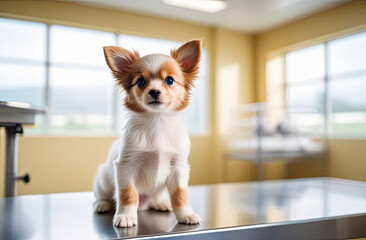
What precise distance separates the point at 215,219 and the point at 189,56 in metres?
0.32

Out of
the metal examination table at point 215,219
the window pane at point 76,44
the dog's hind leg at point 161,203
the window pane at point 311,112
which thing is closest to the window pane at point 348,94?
the window pane at point 311,112

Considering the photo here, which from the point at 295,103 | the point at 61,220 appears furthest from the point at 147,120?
the point at 295,103

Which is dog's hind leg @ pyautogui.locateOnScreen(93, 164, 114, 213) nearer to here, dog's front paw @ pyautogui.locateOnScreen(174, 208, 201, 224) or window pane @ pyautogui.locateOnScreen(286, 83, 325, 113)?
dog's front paw @ pyautogui.locateOnScreen(174, 208, 201, 224)

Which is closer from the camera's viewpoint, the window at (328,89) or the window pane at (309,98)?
the window at (328,89)

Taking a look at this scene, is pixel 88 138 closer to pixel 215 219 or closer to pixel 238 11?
pixel 238 11

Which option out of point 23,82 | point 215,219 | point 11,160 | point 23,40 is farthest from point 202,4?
point 215,219

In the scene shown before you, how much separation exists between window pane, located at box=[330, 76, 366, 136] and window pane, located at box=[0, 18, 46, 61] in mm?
3294

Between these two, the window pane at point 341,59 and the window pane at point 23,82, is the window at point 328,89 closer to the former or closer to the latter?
the window pane at point 341,59

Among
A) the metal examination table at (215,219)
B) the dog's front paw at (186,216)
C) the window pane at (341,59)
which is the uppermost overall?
the window pane at (341,59)

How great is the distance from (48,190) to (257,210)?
9.87 ft

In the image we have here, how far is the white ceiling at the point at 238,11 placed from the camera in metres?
3.27

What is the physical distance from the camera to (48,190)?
10.5 ft

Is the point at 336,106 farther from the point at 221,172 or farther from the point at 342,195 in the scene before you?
the point at 342,195

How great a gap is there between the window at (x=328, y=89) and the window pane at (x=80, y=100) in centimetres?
233
